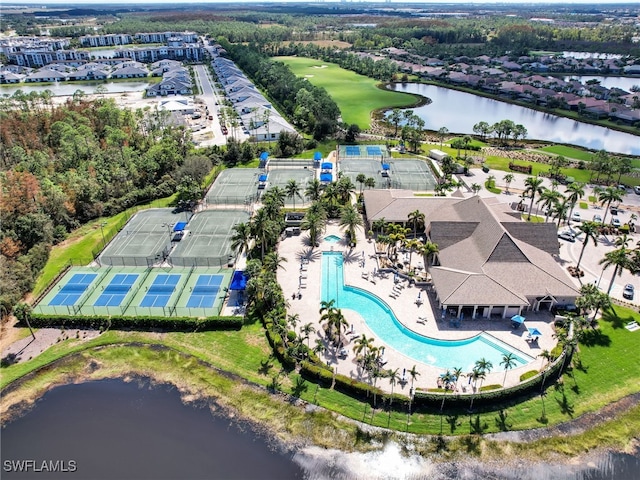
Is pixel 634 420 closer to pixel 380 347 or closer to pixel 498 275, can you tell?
pixel 498 275

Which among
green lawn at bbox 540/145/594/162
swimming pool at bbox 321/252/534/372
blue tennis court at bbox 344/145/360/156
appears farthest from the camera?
green lawn at bbox 540/145/594/162

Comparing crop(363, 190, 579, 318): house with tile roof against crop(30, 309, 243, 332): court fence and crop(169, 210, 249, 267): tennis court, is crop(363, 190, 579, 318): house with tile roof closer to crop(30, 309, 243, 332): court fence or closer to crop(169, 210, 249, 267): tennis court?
crop(169, 210, 249, 267): tennis court

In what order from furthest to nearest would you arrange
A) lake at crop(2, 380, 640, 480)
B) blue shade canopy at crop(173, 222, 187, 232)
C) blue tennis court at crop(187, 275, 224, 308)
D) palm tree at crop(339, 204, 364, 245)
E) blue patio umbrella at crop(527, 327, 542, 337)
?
blue shade canopy at crop(173, 222, 187, 232) → palm tree at crop(339, 204, 364, 245) → blue tennis court at crop(187, 275, 224, 308) → blue patio umbrella at crop(527, 327, 542, 337) → lake at crop(2, 380, 640, 480)

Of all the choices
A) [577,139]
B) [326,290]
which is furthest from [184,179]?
[577,139]

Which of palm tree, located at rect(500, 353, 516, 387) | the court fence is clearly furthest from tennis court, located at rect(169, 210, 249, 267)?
palm tree, located at rect(500, 353, 516, 387)

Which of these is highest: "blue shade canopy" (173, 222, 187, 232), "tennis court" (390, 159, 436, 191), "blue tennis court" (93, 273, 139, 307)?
"blue shade canopy" (173, 222, 187, 232)

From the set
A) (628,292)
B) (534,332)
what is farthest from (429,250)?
(628,292)

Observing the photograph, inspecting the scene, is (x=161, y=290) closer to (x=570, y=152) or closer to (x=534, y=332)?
(x=534, y=332)
